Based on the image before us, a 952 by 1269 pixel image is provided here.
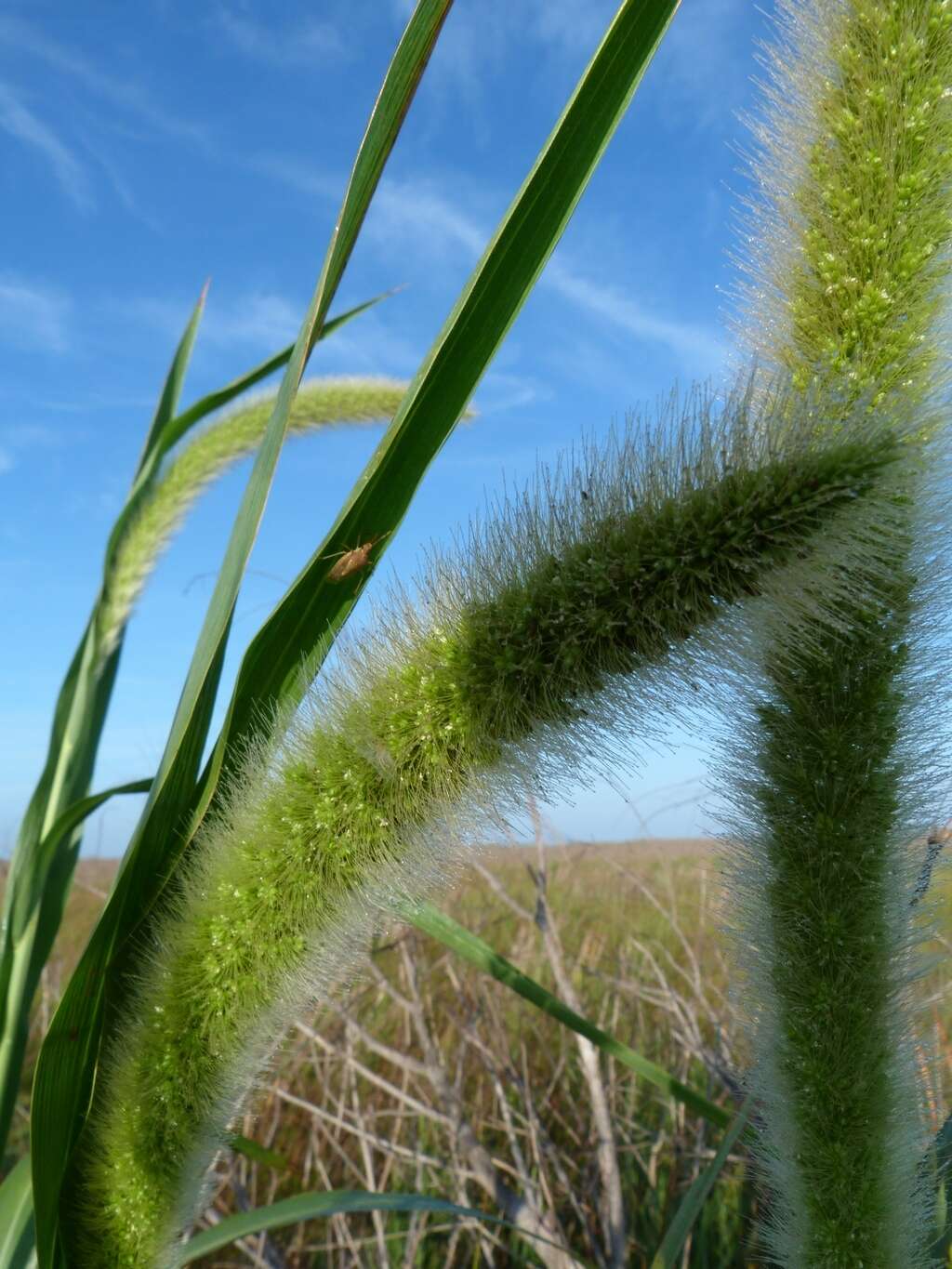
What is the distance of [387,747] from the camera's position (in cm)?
87

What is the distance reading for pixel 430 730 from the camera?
0.87 meters

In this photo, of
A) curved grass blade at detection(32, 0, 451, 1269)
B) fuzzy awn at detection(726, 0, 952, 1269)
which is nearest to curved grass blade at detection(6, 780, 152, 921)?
curved grass blade at detection(32, 0, 451, 1269)

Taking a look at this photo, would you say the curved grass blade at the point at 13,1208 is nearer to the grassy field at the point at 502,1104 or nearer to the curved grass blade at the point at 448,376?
the grassy field at the point at 502,1104

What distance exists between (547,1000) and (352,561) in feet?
2.57

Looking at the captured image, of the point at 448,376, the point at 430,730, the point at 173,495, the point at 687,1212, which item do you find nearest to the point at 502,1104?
the point at 687,1212

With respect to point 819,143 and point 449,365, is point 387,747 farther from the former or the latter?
point 819,143

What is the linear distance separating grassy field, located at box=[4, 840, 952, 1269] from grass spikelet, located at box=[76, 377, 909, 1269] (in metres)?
0.65

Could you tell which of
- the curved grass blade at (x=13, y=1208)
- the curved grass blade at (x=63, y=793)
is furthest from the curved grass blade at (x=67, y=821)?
the curved grass blade at (x=13, y=1208)

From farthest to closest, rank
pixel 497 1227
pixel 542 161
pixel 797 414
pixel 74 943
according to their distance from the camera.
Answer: pixel 74 943 < pixel 497 1227 < pixel 542 161 < pixel 797 414

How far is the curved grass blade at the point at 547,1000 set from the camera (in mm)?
1361

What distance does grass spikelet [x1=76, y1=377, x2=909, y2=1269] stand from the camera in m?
0.69

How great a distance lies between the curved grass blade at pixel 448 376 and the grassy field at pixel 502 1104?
29.7 inches

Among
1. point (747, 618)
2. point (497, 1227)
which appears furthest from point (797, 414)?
point (497, 1227)

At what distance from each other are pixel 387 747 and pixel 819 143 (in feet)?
2.34
